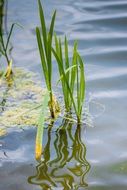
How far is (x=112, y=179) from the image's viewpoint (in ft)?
5.61

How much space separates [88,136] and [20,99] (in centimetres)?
51

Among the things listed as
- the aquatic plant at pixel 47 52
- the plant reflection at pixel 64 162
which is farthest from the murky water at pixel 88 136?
the aquatic plant at pixel 47 52

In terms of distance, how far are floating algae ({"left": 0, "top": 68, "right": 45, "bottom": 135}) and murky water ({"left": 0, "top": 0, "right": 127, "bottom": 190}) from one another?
8 centimetres

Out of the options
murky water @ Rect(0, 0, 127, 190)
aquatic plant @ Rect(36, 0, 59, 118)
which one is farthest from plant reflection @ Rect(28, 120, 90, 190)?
aquatic plant @ Rect(36, 0, 59, 118)

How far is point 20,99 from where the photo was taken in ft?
7.65

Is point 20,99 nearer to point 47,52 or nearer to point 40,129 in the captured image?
point 47,52

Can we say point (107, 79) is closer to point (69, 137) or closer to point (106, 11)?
point (69, 137)

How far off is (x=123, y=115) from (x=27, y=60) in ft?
3.00

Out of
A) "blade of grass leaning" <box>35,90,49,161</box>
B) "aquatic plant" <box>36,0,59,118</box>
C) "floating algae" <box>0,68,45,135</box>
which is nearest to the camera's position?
"blade of grass leaning" <box>35,90,49,161</box>

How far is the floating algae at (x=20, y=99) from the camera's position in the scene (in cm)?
213

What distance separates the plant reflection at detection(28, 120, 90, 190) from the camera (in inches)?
67.1

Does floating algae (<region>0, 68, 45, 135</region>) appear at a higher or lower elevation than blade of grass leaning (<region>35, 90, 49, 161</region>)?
lower

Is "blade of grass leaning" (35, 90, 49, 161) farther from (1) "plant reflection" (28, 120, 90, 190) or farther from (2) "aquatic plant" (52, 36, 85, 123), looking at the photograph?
(2) "aquatic plant" (52, 36, 85, 123)

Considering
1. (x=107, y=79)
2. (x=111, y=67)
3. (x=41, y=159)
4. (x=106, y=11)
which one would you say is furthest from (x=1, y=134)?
(x=106, y=11)
